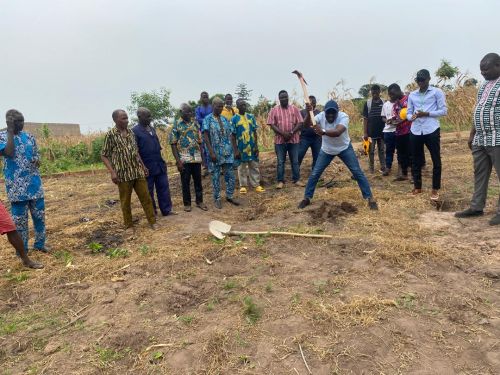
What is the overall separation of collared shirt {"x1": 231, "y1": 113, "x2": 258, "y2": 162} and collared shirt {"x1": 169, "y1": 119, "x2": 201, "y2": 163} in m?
1.16

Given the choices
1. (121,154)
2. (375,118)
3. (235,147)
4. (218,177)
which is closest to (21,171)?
(121,154)

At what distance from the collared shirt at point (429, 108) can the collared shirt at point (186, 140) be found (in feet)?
10.4

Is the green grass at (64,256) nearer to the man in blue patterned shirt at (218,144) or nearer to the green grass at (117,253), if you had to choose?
the green grass at (117,253)

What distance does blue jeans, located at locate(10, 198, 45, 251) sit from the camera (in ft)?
15.4

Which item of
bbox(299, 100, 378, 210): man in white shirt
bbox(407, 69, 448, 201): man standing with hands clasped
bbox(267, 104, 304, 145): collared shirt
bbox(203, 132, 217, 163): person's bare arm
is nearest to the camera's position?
bbox(299, 100, 378, 210): man in white shirt

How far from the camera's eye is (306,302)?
10.4 ft

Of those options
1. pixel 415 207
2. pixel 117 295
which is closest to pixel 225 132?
pixel 415 207

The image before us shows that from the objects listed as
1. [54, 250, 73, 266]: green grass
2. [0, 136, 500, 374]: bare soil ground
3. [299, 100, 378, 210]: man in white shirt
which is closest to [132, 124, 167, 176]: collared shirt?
[0, 136, 500, 374]: bare soil ground

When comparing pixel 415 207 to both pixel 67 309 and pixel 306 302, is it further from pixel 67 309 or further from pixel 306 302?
pixel 67 309

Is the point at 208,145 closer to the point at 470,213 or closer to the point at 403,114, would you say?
the point at 403,114

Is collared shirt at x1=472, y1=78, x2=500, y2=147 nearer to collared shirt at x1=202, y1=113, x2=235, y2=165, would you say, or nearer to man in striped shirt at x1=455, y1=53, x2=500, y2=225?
man in striped shirt at x1=455, y1=53, x2=500, y2=225

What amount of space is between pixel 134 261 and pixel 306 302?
6.98 feet

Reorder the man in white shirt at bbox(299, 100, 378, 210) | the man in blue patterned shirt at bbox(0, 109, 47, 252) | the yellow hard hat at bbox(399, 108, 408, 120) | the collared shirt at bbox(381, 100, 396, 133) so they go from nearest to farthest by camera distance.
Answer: the man in blue patterned shirt at bbox(0, 109, 47, 252) → the man in white shirt at bbox(299, 100, 378, 210) → the yellow hard hat at bbox(399, 108, 408, 120) → the collared shirt at bbox(381, 100, 396, 133)

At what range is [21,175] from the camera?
4.58 metres
